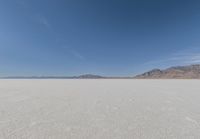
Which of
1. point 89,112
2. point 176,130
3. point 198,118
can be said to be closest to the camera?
point 176,130

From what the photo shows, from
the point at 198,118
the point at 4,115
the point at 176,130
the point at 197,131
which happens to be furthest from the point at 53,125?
the point at 198,118

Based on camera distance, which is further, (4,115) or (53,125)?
(4,115)

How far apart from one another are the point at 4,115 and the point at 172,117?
407 centimetres

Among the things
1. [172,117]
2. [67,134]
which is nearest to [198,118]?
[172,117]

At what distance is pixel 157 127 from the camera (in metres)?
2.82

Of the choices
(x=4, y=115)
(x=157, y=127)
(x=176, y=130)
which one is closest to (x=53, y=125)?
(x=4, y=115)

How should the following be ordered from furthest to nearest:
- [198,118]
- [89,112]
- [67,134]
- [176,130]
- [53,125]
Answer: [89,112] < [198,118] < [53,125] < [176,130] < [67,134]

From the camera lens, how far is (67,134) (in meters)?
2.50

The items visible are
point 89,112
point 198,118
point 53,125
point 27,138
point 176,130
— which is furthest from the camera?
point 89,112

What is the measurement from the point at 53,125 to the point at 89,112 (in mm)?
1174

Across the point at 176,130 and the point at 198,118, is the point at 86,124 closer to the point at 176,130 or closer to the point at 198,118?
the point at 176,130

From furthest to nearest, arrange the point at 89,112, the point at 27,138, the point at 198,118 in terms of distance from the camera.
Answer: the point at 89,112 → the point at 198,118 → the point at 27,138

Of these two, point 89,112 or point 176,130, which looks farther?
point 89,112

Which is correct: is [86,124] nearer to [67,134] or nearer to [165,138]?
[67,134]
